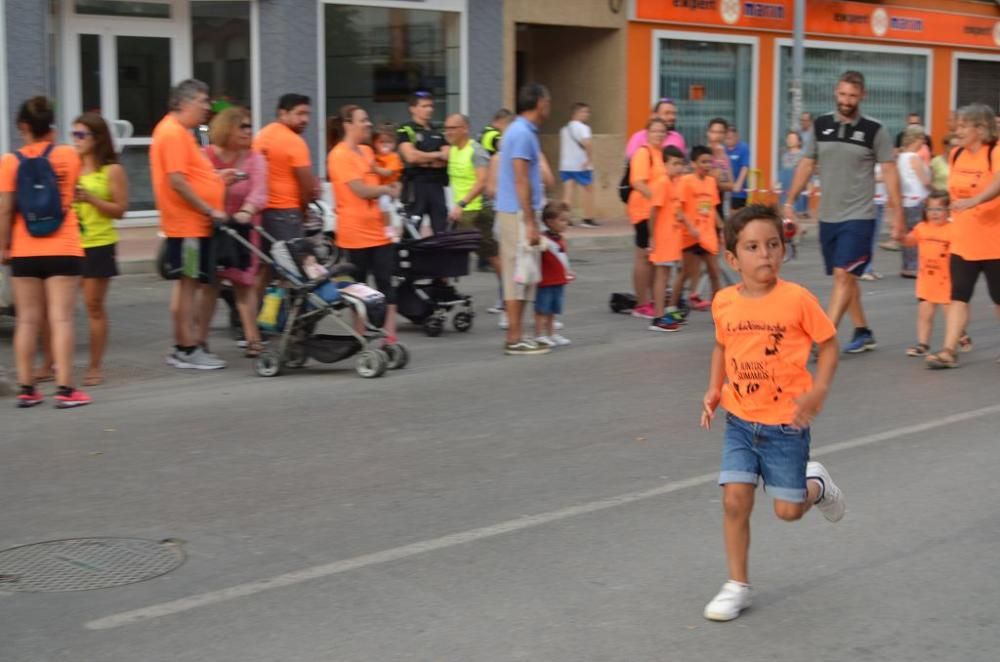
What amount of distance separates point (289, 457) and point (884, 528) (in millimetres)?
3049

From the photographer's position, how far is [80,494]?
654 centimetres

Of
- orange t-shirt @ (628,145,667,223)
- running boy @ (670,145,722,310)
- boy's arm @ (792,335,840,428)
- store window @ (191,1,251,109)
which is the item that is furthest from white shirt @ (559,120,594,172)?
boy's arm @ (792,335,840,428)

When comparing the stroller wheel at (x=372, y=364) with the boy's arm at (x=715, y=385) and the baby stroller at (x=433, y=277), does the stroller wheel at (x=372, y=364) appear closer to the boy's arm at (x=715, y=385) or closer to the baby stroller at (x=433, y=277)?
the baby stroller at (x=433, y=277)

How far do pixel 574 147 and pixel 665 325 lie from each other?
9.41 metres

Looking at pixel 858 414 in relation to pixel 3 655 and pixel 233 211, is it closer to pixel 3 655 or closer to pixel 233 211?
pixel 233 211

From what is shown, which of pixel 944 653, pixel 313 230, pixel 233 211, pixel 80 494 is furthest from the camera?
pixel 313 230

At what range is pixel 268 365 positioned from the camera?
965 cm

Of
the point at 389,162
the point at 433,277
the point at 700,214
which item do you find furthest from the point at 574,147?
the point at 433,277

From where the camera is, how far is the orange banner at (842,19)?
77.4 feet

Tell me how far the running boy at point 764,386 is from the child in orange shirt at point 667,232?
22.6 ft

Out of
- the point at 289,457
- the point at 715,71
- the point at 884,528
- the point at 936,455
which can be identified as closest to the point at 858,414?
→ the point at 936,455

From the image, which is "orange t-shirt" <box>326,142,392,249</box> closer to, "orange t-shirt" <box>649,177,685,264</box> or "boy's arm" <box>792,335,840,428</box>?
"orange t-shirt" <box>649,177,685,264</box>

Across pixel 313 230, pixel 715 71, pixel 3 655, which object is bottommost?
pixel 3 655

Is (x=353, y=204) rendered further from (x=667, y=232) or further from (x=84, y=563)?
(x=84, y=563)
